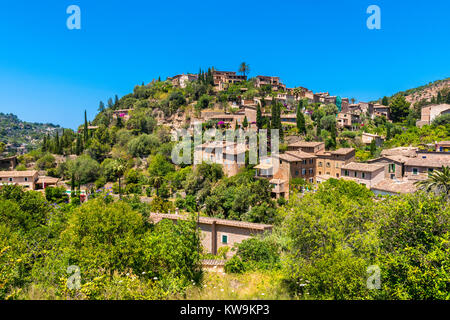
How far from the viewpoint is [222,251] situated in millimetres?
22906

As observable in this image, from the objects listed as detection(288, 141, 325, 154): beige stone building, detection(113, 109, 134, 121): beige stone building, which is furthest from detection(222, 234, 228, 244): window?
detection(113, 109, 134, 121): beige stone building

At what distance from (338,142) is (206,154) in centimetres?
2359

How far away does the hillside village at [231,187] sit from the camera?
39.4ft

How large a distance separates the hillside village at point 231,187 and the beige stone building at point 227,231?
0.29ft

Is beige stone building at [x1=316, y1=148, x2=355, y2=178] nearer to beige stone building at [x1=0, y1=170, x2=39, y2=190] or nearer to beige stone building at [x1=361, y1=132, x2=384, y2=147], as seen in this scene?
beige stone building at [x1=361, y1=132, x2=384, y2=147]

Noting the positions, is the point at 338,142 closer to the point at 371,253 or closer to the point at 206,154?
the point at 206,154

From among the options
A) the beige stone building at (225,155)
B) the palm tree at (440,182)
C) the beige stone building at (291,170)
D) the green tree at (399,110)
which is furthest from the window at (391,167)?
the green tree at (399,110)

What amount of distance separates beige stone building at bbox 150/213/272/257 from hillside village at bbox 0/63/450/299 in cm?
9

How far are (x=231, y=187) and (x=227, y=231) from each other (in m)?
11.4

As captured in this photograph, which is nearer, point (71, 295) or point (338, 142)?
point (71, 295)

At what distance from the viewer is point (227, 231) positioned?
76.9 feet

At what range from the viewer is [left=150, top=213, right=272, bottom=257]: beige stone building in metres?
22.5
